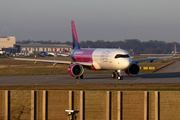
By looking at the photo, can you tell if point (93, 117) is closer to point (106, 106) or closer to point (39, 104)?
point (106, 106)

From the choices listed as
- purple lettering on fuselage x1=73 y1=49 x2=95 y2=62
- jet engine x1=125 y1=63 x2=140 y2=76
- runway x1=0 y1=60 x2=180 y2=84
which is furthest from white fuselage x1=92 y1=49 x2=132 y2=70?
jet engine x1=125 y1=63 x2=140 y2=76

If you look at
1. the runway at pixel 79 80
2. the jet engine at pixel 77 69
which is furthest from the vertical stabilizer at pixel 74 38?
the jet engine at pixel 77 69

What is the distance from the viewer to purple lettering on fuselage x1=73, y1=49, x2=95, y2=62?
46.0 metres

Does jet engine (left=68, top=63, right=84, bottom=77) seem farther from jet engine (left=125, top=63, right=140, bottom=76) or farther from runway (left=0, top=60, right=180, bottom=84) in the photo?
jet engine (left=125, top=63, right=140, bottom=76)

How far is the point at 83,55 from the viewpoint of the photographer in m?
47.6

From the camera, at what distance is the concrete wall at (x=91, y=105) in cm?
2123

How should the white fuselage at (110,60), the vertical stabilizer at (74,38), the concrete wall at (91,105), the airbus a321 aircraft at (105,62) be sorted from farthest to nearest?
the vertical stabilizer at (74,38)
the airbus a321 aircraft at (105,62)
the white fuselage at (110,60)
the concrete wall at (91,105)

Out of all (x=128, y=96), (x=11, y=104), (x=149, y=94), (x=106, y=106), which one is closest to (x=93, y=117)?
(x=106, y=106)

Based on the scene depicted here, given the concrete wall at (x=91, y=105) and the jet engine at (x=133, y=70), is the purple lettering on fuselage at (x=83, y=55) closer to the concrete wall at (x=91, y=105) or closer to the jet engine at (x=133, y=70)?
the jet engine at (x=133, y=70)

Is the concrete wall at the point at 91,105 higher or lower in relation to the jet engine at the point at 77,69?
lower

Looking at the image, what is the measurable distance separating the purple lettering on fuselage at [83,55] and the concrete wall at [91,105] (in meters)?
23.5

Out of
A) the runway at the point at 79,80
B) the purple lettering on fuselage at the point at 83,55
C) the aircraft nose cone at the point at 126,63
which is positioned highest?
the purple lettering on fuselage at the point at 83,55

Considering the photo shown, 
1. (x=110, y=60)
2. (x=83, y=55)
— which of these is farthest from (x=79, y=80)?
(x=83, y=55)

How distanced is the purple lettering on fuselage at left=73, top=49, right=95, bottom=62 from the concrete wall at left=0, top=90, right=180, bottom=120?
2350 centimetres
